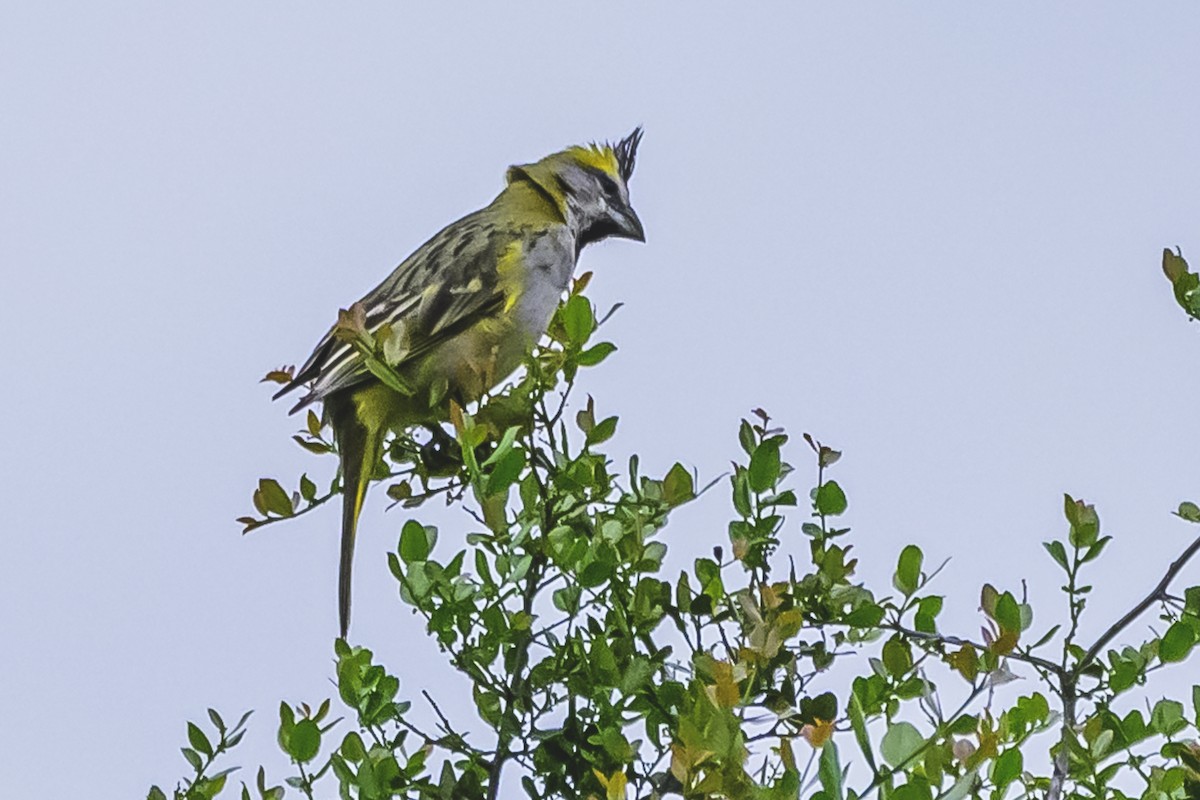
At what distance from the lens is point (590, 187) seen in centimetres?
566

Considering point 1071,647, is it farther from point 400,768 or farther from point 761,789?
point 400,768

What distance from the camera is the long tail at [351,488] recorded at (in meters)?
3.65

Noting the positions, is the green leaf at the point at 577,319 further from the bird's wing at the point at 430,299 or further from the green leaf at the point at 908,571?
the bird's wing at the point at 430,299

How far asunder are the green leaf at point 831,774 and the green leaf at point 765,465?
2.53 feet

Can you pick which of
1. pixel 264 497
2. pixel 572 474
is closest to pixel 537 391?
pixel 572 474

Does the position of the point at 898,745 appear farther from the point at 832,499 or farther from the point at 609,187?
the point at 609,187

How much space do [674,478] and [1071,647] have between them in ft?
2.25

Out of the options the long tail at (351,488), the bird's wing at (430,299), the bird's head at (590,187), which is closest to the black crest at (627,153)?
the bird's head at (590,187)

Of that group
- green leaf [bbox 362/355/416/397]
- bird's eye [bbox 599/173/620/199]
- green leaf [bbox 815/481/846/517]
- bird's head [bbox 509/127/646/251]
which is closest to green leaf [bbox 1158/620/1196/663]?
green leaf [bbox 815/481/846/517]

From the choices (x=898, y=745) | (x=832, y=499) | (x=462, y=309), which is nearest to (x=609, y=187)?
(x=462, y=309)

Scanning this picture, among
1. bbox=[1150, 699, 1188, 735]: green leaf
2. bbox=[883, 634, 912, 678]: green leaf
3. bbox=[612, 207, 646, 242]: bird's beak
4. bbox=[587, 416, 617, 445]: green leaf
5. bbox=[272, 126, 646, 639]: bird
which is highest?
bbox=[612, 207, 646, 242]: bird's beak

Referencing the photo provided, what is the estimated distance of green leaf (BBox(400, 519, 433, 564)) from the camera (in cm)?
253

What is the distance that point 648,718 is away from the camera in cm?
244

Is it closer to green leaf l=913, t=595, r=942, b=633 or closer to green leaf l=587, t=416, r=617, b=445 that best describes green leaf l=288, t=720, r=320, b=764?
green leaf l=587, t=416, r=617, b=445
